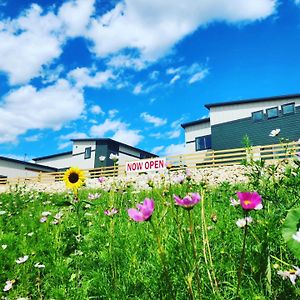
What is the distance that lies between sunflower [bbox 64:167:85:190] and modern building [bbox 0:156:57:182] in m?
39.4

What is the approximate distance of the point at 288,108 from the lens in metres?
28.0

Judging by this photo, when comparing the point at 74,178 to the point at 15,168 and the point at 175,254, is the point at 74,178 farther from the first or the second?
the point at 15,168

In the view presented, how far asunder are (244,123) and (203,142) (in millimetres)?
4897

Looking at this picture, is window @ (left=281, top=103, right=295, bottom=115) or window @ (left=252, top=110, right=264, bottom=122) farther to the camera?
window @ (left=252, top=110, right=264, bottom=122)

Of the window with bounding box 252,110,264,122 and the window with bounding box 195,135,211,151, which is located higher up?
the window with bounding box 252,110,264,122

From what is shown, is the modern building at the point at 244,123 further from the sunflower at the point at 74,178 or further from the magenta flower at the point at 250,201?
the magenta flower at the point at 250,201

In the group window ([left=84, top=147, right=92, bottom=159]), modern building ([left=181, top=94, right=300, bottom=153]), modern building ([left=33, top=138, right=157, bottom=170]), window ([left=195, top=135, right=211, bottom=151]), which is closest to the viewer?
modern building ([left=181, top=94, right=300, bottom=153])

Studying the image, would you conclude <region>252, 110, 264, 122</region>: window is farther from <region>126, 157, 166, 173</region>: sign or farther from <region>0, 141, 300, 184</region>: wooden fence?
<region>126, 157, 166, 173</region>: sign

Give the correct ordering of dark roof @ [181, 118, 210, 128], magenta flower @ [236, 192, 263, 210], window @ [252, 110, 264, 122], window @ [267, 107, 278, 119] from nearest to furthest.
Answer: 1. magenta flower @ [236, 192, 263, 210]
2. window @ [267, 107, 278, 119]
3. window @ [252, 110, 264, 122]
4. dark roof @ [181, 118, 210, 128]

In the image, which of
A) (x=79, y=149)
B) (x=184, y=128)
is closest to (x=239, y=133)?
(x=184, y=128)

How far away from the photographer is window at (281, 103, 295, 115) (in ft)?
90.8

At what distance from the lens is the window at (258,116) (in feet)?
96.9

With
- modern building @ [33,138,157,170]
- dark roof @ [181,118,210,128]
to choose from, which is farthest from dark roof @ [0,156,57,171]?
dark roof @ [181,118,210,128]

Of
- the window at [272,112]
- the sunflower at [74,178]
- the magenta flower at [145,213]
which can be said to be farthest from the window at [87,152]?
the magenta flower at [145,213]
